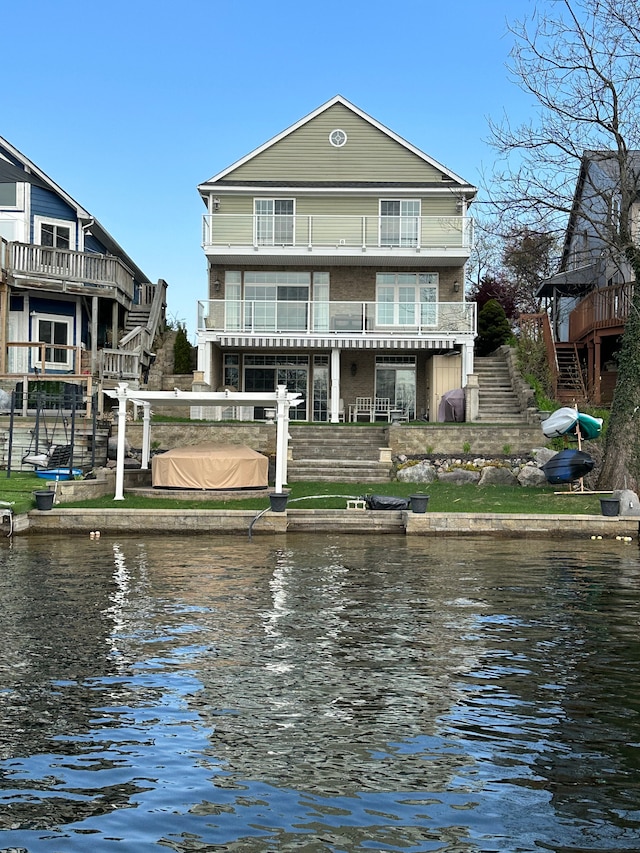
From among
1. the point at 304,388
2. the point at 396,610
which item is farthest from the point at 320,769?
the point at 304,388

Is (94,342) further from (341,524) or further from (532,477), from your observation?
(532,477)

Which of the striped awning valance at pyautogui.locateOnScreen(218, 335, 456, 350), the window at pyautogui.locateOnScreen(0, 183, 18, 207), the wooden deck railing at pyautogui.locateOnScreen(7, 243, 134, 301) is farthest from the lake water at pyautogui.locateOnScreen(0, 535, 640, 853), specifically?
the window at pyautogui.locateOnScreen(0, 183, 18, 207)

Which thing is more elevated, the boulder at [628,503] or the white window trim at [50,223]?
the white window trim at [50,223]

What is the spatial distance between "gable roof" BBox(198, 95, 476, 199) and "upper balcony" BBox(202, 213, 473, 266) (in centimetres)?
135

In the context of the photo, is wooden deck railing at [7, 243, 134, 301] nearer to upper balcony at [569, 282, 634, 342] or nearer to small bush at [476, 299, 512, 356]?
small bush at [476, 299, 512, 356]

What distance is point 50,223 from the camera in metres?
33.7

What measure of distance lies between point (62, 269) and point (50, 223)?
2.68 m

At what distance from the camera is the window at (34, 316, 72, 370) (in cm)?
3306

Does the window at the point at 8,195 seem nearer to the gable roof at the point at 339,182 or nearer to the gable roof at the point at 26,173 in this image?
the gable roof at the point at 26,173

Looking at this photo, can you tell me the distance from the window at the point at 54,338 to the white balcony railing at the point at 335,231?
6094 millimetres

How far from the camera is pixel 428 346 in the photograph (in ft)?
106

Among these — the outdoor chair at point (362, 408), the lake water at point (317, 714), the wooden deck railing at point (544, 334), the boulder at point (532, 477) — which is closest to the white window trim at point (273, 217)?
the outdoor chair at point (362, 408)

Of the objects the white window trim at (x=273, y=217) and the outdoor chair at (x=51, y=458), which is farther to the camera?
the white window trim at (x=273, y=217)

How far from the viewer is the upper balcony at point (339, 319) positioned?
32312 mm
